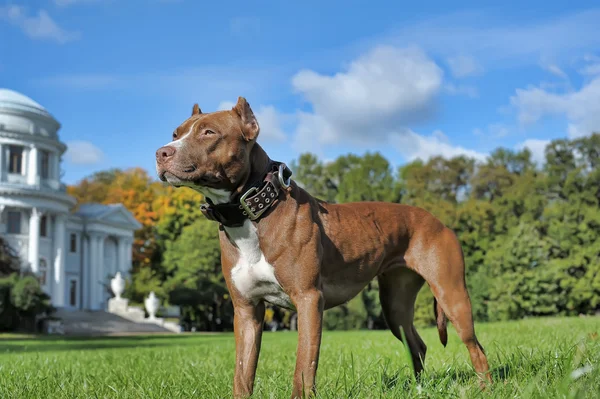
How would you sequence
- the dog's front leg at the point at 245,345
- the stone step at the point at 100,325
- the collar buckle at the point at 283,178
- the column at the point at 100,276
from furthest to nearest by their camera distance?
the column at the point at 100,276 → the stone step at the point at 100,325 → the dog's front leg at the point at 245,345 → the collar buckle at the point at 283,178

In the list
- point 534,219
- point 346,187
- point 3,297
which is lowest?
point 3,297

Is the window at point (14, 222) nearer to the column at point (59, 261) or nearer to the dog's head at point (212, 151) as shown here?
the column at point (59, 261)

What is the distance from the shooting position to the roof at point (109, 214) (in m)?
62.1

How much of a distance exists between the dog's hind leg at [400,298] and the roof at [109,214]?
58425mm

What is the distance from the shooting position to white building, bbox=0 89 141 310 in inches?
2212

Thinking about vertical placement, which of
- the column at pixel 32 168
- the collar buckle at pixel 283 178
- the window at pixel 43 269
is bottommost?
the collar buckle at pixel 283 178

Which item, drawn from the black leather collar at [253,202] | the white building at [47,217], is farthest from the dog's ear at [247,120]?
the white building at [47,217]

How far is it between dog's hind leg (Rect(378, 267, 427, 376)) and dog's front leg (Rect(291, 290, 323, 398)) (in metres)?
1.55

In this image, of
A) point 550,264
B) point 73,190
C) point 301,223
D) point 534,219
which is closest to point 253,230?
point 301,223

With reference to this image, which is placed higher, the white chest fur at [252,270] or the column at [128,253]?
the column at [128,253]

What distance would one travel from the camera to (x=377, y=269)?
508 cm

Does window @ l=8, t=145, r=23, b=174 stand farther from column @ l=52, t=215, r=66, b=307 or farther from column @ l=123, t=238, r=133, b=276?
column @ l=123, t=238, r=133, b=276

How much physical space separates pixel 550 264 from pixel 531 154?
687 inches

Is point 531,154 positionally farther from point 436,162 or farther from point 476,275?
point 476,275
